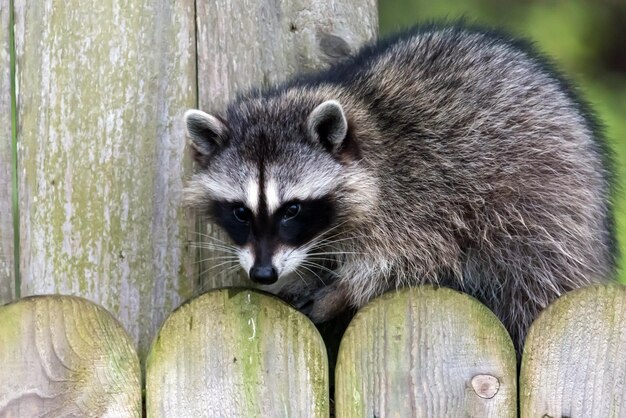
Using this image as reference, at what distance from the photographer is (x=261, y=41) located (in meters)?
2.77

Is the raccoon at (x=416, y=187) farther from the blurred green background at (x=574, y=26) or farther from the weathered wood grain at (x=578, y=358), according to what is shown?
the blurred green background at (x=574, y=26)

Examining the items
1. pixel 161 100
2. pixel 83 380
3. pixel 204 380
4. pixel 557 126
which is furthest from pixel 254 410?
pixel 557 126

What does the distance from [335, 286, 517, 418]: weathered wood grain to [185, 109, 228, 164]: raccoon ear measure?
0.82 m

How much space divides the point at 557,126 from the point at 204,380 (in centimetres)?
136

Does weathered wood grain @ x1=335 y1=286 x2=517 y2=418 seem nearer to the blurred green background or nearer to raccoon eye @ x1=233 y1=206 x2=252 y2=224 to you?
raccoon eye @ x1=233 y1=206 x2=252 y2=224

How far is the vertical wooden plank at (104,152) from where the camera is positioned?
2553 millimetres

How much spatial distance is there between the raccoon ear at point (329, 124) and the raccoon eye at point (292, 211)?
0.22 meters

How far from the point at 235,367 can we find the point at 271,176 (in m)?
0.76

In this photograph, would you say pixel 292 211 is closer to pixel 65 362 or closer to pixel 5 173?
pixel 5 173

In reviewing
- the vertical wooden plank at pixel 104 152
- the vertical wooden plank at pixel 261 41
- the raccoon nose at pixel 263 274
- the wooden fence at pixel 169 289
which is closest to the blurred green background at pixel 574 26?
the vertical wooden plank at pixel 261 41

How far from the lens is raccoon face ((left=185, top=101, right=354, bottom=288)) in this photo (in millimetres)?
2643

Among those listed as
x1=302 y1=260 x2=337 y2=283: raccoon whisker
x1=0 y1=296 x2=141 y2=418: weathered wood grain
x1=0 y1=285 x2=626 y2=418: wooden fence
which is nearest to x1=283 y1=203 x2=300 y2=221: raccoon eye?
x1=302 y1=260 x2=337 y2=283: raccoon whisker

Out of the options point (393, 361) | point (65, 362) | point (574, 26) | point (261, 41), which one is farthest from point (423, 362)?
point (574, 26)

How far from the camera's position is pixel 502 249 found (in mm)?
2762
